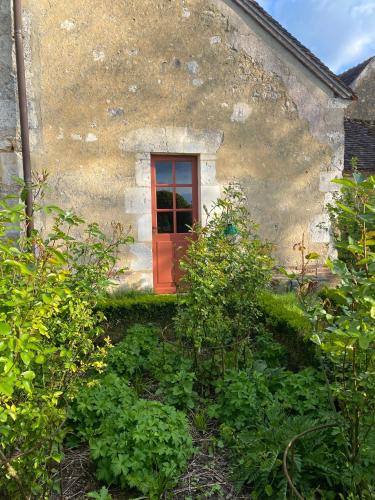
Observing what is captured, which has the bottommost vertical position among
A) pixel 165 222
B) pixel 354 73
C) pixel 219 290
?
pixel 219 290

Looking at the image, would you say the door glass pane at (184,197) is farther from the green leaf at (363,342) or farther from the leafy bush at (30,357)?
the green leaf at (363,342)

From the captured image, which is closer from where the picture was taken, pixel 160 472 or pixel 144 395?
pixel 160 472

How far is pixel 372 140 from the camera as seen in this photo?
973 cm

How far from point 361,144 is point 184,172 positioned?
5.98m

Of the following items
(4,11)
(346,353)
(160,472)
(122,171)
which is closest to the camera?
(346,353)

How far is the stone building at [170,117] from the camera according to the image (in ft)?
15.6

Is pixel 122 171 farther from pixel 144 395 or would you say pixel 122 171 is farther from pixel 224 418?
pixel 224 418

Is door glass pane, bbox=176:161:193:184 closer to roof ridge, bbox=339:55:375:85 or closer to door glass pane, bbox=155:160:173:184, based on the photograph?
door glass pane, bbox=155:160:173:184

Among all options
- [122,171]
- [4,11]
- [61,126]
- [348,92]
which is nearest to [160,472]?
[122,171]

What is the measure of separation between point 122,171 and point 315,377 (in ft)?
11.2

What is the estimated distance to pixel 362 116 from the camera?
12547mm

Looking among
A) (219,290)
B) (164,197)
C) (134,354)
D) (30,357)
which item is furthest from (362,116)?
(30,357)

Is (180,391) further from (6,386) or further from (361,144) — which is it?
(361,144)

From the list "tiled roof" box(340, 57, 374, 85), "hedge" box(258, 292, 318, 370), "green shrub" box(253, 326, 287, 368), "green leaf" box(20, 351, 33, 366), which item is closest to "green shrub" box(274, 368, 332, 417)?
"hedge" box(258, 292, 318, 370)
